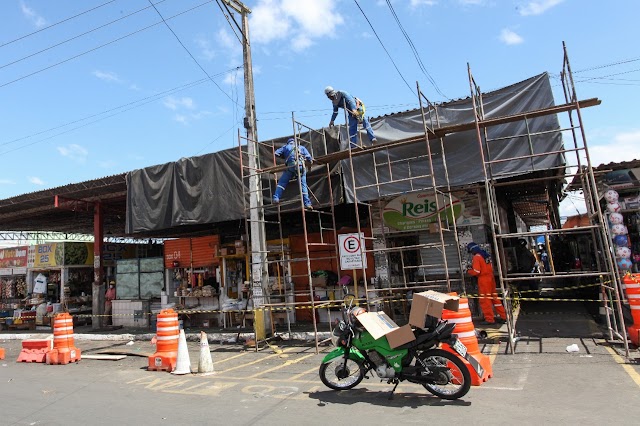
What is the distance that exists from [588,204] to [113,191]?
15.6 metres

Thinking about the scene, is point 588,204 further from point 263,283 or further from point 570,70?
point 263,283

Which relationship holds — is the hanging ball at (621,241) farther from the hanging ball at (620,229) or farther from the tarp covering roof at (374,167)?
the tarp covering roof at (374,167)

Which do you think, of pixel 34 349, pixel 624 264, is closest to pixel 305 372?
pixel 34 349

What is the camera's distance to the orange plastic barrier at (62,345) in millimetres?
10234

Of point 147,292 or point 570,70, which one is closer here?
point 570,70

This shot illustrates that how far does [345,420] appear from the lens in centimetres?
505

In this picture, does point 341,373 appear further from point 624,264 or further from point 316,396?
point 624,264

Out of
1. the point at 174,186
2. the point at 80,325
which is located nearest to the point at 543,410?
the point at 174,186

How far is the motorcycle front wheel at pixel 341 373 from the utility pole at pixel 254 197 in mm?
4691

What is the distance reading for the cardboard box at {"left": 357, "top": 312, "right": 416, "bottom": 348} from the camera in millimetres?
5902

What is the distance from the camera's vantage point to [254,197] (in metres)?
11.9

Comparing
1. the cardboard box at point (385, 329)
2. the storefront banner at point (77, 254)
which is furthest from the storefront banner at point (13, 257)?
the cardboard box at point (385, 329)

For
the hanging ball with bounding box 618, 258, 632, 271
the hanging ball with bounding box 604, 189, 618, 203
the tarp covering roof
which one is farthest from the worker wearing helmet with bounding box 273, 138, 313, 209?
the hanging ball with bounding box 618, 258, 632, 271

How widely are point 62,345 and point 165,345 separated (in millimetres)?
3680
